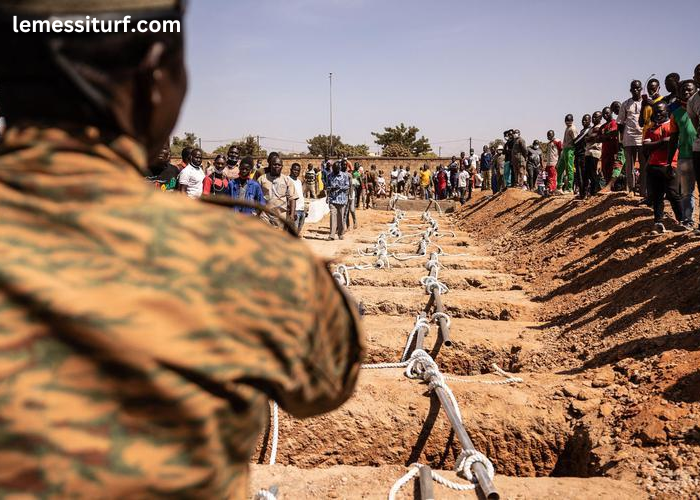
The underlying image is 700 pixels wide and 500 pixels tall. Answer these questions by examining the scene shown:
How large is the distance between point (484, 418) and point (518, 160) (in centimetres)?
1338

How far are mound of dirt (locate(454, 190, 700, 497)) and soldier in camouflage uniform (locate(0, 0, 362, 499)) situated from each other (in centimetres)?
270

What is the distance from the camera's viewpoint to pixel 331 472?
3137mm

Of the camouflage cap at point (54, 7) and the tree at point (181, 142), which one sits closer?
the camouflage cap at point (54, 7)

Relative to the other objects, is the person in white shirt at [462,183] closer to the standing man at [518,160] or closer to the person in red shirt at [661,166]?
the standing man at [518,160]

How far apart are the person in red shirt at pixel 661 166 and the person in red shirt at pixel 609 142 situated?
9.20 feet

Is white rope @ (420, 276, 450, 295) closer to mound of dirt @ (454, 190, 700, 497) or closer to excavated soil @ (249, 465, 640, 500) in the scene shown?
mound of dirt @ (454, 190, 700, 497)

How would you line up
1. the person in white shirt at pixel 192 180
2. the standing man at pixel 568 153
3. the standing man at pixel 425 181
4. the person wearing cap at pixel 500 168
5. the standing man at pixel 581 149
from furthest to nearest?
1. the standing man at pixel 425 181
2. the person wearing cap at pixel 500 168
3. the standing man at pixel 568 153
4. the standing man at pixel 581 149
5. the person in white shirt at pixel 192 180

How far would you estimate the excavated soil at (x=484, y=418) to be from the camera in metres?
3.08

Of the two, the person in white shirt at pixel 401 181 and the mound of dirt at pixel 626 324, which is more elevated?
the person in white shirt at pixel 401 181

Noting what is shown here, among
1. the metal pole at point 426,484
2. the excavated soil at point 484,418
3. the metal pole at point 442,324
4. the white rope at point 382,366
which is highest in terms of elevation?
the metal pole at point 442,324

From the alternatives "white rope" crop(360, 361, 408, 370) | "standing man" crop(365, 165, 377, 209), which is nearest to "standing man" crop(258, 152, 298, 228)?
"white rope" crop(360, 361, 408, 370)

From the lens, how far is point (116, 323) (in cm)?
87

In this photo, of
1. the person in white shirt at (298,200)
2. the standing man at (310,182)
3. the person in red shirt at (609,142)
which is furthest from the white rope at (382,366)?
the standing man at (310,182)

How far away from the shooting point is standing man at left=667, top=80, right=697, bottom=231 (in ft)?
21.8
